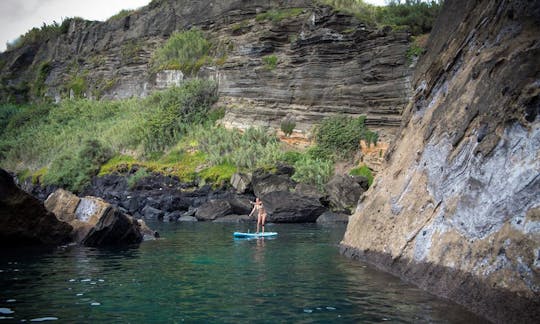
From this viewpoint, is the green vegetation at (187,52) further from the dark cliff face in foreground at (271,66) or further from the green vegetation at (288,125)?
the green vegetation at (288,125)

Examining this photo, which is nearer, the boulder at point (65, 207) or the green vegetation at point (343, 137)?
the boulder at point (65, 207)

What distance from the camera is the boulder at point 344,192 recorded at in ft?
109

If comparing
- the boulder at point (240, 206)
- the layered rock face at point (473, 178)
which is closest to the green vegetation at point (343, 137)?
the boulder at point (240, 206)

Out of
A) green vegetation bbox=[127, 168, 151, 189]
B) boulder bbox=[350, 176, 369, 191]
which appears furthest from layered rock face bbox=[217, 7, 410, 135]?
green vegetation bbox=[127, 168, 151, 189]

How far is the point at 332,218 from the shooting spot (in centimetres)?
3134

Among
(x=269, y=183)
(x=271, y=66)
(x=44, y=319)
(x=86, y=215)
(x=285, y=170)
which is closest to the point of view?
(x=44, y=319)

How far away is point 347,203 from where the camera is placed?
1307 inches

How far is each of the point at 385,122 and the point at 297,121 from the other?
30.3 ft

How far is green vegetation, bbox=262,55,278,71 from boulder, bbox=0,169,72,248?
114 feet

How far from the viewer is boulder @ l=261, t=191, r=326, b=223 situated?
103 ft

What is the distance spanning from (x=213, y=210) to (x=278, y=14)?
31884mm

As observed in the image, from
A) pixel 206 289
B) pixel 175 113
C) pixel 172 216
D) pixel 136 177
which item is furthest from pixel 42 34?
pixel 206 289

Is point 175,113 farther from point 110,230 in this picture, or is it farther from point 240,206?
point 110,230

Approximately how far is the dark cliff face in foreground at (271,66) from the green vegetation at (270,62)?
186 mm
